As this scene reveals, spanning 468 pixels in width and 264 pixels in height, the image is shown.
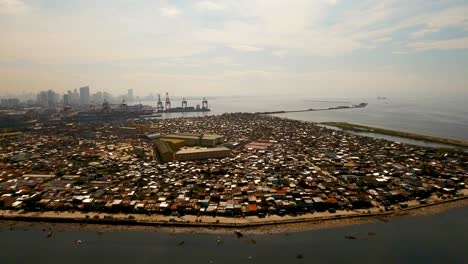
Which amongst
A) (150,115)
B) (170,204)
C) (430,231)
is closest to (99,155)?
(170,204)

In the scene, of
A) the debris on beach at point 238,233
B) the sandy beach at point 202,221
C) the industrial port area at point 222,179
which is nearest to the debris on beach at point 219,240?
the sandy beach at point 202,221

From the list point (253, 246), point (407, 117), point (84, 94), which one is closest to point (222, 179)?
point (253, 246)

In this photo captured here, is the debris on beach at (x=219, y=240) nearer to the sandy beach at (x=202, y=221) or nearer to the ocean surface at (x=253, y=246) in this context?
the ocean surface at (x=253, y=246)

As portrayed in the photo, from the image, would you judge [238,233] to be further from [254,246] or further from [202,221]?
[202,221]

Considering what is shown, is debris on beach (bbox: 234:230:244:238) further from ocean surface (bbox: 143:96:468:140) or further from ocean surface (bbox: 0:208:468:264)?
ocean surface (bbox: 143:96:468:140)

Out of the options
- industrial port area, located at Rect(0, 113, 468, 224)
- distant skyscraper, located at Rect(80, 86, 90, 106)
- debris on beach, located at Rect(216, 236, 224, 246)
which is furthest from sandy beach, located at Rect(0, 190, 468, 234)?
distant skyscraper, located at Rect(80, 86, 90, 106)

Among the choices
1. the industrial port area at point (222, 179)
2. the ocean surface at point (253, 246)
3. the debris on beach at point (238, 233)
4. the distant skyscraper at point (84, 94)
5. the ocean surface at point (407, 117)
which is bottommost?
the ocean surface at point (253, 246)
